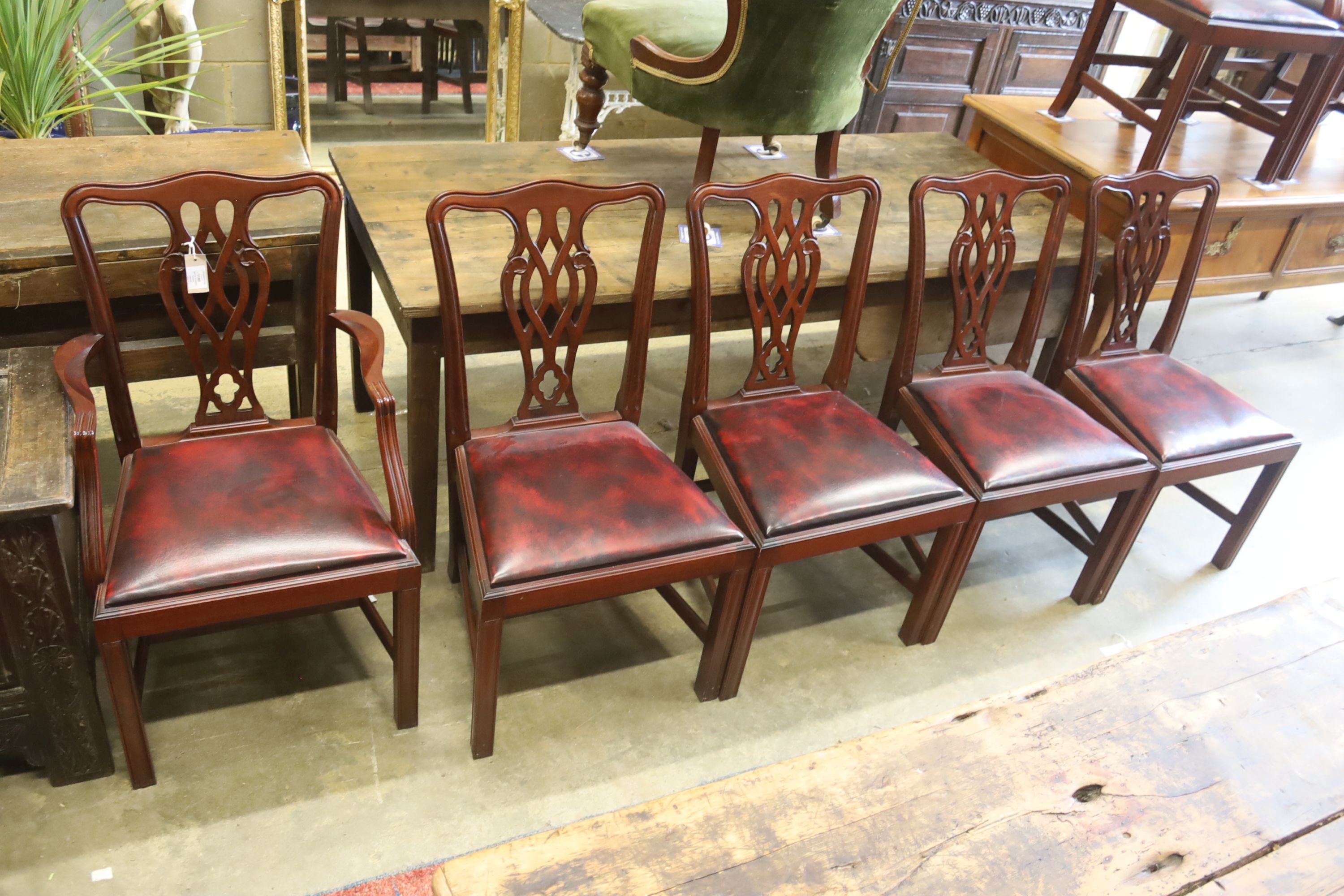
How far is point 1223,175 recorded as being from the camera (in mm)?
2781

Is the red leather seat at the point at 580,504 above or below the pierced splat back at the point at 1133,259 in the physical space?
below

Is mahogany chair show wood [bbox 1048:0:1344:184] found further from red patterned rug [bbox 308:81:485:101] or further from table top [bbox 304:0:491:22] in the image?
red patterned rug [bbox 308:81:485:101]

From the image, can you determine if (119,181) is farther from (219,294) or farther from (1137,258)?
(1137,258)

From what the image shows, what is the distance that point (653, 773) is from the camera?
5.97ft

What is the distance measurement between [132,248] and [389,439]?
0.65 meters

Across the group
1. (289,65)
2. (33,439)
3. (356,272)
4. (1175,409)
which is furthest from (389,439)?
(289,65)

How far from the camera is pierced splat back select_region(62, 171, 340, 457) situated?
155cm

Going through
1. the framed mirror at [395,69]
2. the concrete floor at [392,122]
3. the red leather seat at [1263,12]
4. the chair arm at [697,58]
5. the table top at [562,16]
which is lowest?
the concrete floor at [392,122]

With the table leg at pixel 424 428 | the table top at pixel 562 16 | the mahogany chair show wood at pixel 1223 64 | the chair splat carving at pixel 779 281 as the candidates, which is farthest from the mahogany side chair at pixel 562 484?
the table top at pixel 562 16

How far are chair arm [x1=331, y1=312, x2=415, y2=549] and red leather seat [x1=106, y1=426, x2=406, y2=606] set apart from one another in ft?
0.10

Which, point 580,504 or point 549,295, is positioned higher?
point 549,295

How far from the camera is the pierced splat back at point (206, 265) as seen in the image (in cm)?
155

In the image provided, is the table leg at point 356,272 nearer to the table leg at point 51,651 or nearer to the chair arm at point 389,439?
the chair arm at point 389,439

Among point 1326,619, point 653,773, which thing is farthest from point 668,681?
point 1326,619
